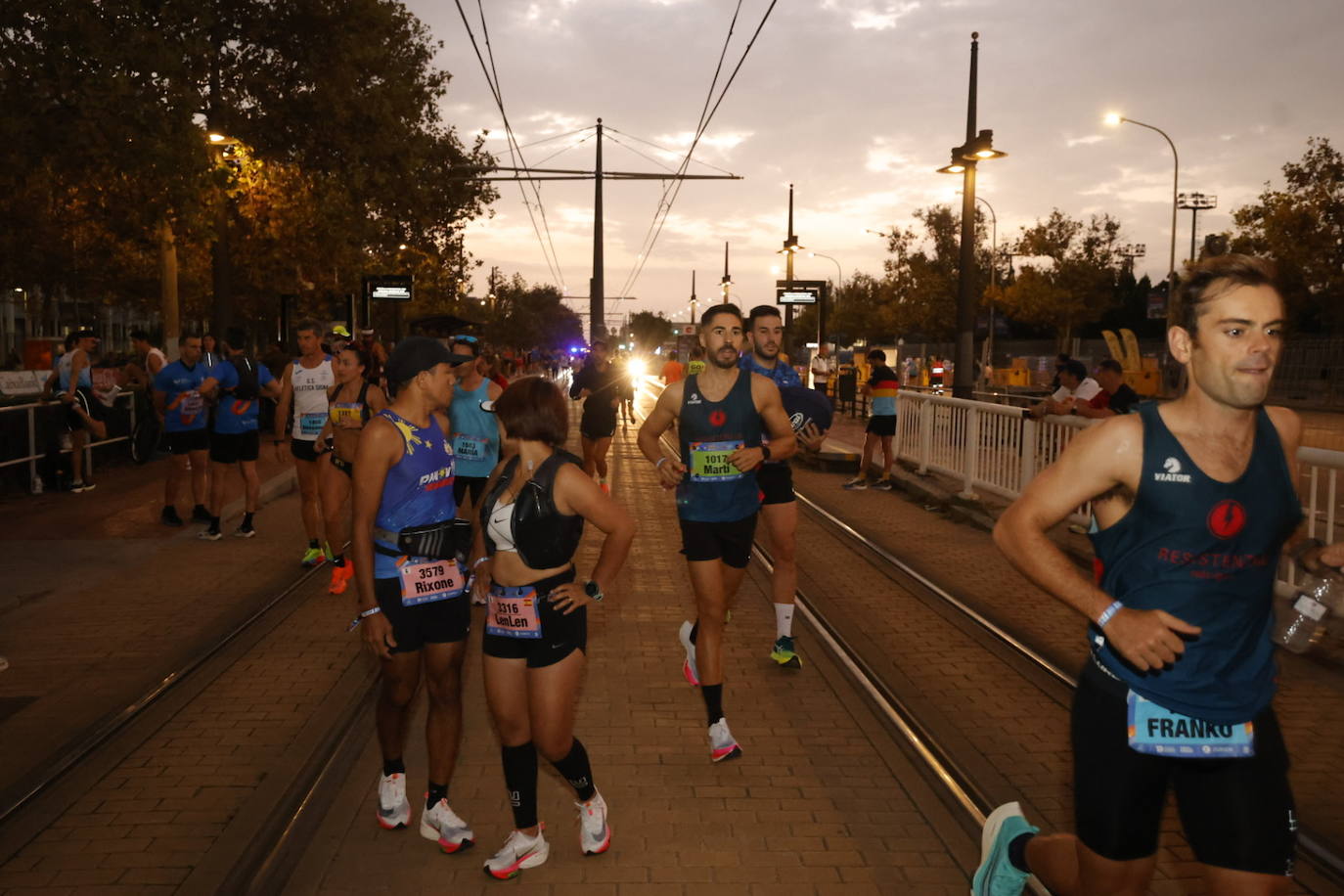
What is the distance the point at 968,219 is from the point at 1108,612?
15144 millimetres

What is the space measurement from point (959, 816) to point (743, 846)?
0.87m

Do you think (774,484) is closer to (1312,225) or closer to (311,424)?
(311,424)

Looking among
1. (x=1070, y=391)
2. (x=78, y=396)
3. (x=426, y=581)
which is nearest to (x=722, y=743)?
(x=426, y=581)

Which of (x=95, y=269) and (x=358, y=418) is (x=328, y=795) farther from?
(x=95, y=269)

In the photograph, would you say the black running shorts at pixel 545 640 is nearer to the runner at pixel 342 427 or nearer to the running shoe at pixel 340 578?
the runner at pixel 342 427

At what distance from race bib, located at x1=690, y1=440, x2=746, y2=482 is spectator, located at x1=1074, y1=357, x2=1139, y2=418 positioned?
20.4ft

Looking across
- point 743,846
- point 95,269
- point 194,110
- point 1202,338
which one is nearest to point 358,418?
point 743,846

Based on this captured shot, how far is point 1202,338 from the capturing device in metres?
2.62

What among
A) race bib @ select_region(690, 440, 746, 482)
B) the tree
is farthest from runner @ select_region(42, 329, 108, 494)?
the tree

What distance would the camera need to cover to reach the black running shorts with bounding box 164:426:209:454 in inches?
422

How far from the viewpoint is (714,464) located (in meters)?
5.30

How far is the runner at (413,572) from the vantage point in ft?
13.2

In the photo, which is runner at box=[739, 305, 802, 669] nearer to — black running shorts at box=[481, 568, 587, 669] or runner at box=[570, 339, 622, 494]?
black running shorts at box=[481, 568, 587, 669]

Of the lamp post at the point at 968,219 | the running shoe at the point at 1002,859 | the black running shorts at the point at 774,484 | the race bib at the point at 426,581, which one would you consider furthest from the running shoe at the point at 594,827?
Answer: the lamp post at the point at 968,219
